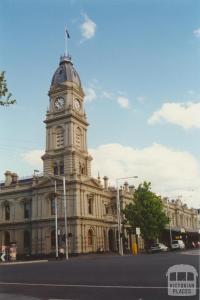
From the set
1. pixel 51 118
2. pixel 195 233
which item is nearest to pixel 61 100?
pixel 51 118

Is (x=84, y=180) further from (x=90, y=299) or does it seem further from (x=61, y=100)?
(x=90, y=299)

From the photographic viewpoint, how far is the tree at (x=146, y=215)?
59.0 meters

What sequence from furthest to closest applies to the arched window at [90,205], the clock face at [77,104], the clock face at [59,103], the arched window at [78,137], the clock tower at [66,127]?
the clock face at [77,104]
the clock face at [59,103]
the arched window at [78,137]
the arched window at [90,205]
the clock tower at [66,127]

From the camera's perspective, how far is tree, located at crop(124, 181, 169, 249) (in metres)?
59.0

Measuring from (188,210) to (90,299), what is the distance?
109m

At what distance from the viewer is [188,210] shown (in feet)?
382

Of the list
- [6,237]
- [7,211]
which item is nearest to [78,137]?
[7,211]

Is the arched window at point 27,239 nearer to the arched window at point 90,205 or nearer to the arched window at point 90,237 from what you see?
the arched window at point 90,237

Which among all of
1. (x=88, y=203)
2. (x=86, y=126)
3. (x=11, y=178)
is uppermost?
(x=86, y=126)

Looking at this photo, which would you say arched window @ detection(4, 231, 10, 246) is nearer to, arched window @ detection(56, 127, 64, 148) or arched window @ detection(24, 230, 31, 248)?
arched window @ detection(24, 230, 31, 248)

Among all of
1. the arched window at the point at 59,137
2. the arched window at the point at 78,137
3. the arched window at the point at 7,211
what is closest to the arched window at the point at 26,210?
the arched window at the point at 7,211

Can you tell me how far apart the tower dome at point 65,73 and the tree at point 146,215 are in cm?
2266

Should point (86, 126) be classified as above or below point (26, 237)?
above

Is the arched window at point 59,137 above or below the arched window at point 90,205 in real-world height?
above
